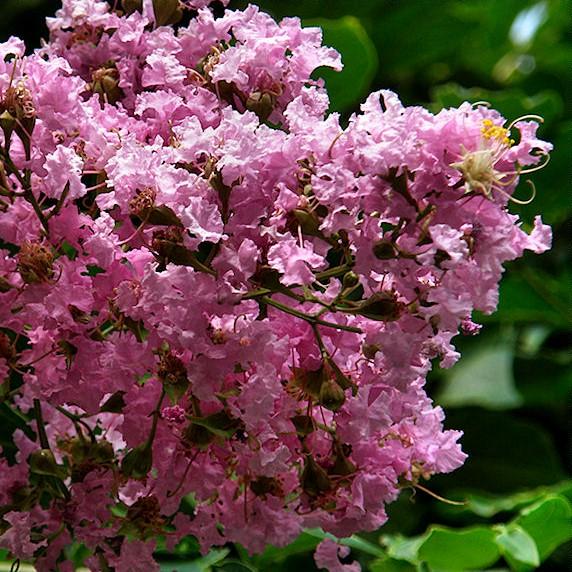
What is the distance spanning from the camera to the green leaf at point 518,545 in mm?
937

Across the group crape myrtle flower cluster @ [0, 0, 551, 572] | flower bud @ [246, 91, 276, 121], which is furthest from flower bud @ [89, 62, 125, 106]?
flower bud @ [246, 91, 276, 121]

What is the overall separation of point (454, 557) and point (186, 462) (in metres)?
0.40

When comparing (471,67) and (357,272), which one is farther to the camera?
(471,67)

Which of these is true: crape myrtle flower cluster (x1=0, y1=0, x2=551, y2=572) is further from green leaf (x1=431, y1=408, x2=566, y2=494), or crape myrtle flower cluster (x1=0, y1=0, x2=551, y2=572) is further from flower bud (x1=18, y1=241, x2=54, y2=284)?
green leaf (x1=431, y1=408, x2=566, y2=494)

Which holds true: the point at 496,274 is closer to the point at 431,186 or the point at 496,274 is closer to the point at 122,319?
the point at 431,186

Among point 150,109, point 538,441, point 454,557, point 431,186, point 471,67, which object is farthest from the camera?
point 471,67

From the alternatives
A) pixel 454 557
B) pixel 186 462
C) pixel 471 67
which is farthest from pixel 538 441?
pixel 186 462

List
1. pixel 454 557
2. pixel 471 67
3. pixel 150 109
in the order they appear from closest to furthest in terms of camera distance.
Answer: pixel 150 109
pixel 454 557
pixel 471 67

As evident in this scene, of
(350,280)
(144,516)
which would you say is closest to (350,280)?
(350,280)

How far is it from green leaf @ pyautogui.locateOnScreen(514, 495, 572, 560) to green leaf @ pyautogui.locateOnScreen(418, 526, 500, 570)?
0.04 meters

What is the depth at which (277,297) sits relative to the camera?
70 cm

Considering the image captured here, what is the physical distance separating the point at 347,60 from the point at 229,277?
0.72 metres

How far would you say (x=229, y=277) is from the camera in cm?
66

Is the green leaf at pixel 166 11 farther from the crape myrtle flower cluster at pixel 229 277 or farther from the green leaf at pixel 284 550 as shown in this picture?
the green leaf at pixel 284 550
